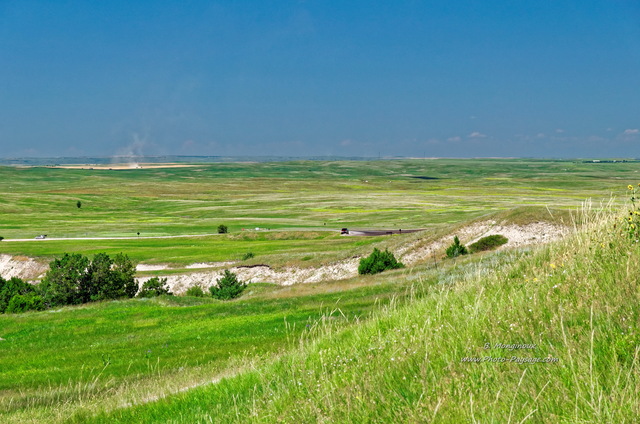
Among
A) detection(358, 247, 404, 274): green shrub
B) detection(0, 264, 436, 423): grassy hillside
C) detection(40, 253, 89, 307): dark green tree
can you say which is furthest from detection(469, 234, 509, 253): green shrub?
detection(40, 253, 89, 307): dark green tree

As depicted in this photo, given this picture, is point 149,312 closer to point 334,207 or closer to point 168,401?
point 168,401

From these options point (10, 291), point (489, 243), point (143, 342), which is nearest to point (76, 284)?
point (10, 291)

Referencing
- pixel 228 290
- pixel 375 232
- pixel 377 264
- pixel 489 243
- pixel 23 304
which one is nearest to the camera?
pixel 23 304

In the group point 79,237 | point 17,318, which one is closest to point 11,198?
point 79,237

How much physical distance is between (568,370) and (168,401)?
6586mm

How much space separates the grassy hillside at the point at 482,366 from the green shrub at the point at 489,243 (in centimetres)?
→ 4788

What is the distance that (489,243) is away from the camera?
57594 mm

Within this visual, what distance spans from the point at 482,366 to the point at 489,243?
176ft

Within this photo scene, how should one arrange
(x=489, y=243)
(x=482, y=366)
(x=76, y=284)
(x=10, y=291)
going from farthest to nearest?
1. (x=489, y=243)
2. (x=76, y=284)
3. (x=10, y=291)
4. (x=482, y=366)

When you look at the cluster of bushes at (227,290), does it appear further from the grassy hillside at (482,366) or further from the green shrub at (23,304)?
the grassy hillside at (482,366)

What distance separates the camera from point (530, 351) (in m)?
6.16

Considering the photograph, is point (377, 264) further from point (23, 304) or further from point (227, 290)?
point (23, 304)

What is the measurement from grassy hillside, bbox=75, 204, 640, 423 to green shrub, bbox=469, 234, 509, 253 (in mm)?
47882

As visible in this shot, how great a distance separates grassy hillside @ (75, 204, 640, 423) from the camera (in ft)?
16.4
